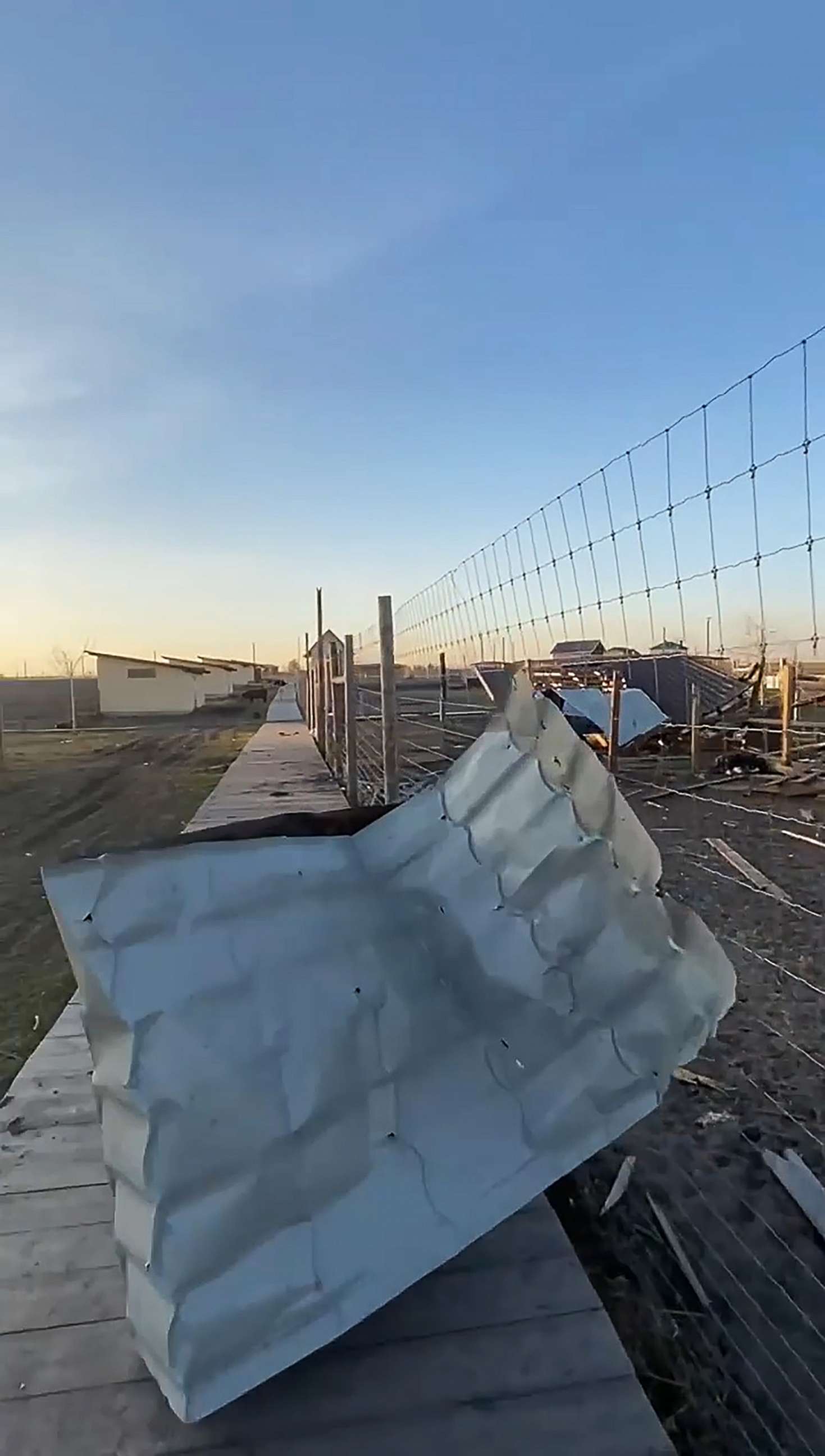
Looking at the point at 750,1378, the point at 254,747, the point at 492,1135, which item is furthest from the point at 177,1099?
the point at 254,747

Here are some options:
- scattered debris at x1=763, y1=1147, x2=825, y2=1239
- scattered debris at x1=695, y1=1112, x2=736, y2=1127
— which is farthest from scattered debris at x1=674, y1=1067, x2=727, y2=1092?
scattered debris at x1=763, y1=1147, x2=825, y2=1239

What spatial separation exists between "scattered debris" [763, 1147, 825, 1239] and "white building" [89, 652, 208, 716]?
1650 inches

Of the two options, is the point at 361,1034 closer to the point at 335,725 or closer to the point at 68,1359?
the point at 68,1359

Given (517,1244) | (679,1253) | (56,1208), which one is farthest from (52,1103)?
(679,1253)

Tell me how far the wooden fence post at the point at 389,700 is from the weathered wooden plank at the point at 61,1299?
3.41 metres

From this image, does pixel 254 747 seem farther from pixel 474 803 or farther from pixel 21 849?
pixel 474 803

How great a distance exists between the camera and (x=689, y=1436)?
181 centimetres

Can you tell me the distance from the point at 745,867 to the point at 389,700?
383cm

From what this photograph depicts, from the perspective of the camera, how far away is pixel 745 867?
24.5ft

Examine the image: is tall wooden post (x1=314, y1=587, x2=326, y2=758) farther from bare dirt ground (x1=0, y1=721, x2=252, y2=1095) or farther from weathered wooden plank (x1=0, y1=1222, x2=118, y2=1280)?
weathered wooden plank (x1=0, y1=1222, x2=118, y2=1280)

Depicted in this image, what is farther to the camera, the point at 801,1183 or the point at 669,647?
the point at 669,647

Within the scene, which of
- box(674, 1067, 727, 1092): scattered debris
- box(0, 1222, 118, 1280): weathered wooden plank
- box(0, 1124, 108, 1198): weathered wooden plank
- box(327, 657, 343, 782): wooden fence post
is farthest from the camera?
box(327, 657, 343, 782): wooden fence post

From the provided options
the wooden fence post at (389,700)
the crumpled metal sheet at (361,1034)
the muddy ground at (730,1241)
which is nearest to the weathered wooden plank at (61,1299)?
the crumpled metal sheet at (361,1034)

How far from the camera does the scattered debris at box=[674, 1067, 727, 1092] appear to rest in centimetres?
337
